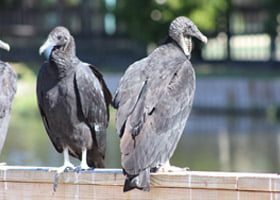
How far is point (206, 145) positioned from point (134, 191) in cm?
1035

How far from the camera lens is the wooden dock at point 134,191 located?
169 inches

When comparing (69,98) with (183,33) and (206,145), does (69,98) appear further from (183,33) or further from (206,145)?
(206,145)

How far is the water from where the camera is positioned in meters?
13.0

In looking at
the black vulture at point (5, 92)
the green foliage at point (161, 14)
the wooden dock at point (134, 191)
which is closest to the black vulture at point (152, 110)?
the wooden dock at point (134, 191)

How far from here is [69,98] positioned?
5.32 meters

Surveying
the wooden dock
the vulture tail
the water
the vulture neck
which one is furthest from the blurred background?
the vulture tail

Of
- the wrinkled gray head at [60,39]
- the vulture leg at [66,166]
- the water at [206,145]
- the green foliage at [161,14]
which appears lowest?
the vulture leg at [66,166]

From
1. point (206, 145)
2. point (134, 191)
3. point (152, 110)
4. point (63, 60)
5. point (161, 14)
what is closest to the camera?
point (134, 191)

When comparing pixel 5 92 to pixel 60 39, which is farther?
pixel 5 92

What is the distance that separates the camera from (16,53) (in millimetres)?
25594

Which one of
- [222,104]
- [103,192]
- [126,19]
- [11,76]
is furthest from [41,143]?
[103,192]

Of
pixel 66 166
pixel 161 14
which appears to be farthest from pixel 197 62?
pixel 66 166

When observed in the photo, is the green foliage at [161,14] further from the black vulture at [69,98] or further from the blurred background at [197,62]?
the black vulture at [69,98]

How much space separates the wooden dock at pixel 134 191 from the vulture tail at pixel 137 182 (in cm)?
8
